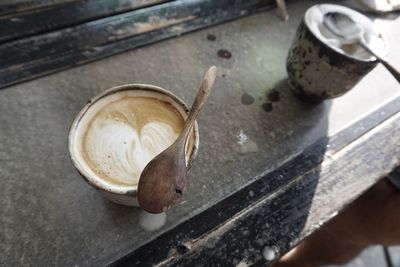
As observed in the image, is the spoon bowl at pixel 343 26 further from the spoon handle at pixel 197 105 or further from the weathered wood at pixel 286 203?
the spoon handle at pixel 197 105

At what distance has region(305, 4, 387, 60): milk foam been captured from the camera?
1.09m

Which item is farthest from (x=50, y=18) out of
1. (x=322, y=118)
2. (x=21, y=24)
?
(x=322, y=118)

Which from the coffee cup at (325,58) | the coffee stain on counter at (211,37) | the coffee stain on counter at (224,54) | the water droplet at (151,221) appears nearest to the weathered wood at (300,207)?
the water droplet at (151,221)

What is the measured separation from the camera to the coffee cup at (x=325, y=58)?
3.35 ft

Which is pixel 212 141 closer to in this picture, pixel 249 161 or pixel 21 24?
pixel 249 161

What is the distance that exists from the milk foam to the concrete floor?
143 centimetres

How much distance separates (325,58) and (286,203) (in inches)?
18.7

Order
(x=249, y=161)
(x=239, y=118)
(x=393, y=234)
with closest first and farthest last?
1. (x=249, y=161)
2. (x=239, y=118)
3. (x=393, y=234)

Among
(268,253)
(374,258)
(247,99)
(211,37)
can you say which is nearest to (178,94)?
(247,99)

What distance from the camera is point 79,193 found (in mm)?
938

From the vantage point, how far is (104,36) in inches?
49.6

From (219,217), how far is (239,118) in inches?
15.4

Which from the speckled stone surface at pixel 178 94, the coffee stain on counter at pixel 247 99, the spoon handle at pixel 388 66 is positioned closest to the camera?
the speckled stone surface at pixel 178 94

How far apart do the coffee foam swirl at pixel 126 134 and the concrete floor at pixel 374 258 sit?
169cm
